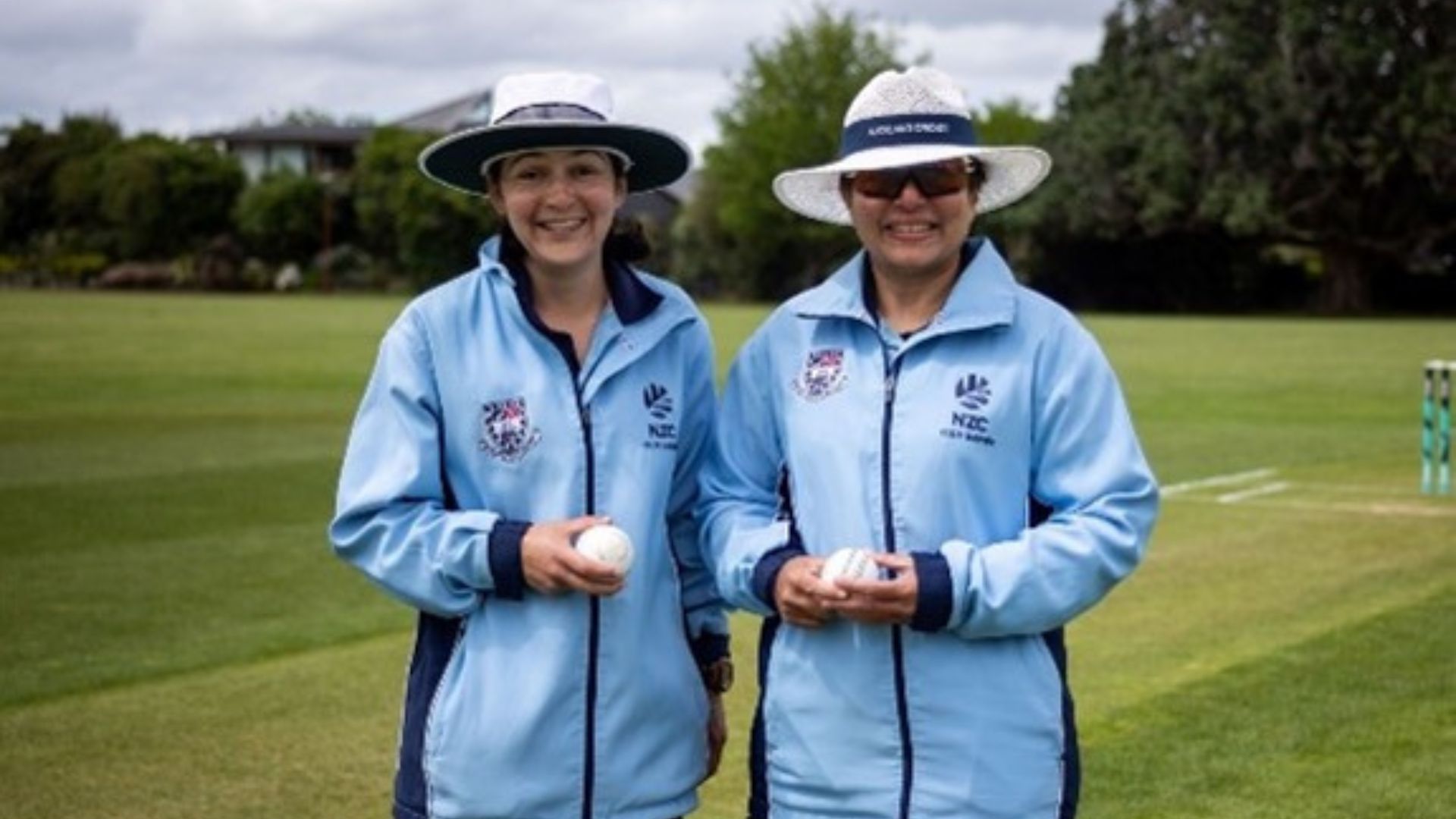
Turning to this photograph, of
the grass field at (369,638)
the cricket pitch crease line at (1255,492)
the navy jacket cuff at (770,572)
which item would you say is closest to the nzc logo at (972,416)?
the navy jacket cuff at (770,572)

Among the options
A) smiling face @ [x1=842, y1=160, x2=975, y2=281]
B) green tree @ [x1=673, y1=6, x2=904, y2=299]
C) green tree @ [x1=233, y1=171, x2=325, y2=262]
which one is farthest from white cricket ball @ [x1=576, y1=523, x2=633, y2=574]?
Result: green tree @ [x1=233, y1=171, x2=325, y2=262]

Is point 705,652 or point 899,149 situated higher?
point 899,149

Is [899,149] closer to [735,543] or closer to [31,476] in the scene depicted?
[735,543]

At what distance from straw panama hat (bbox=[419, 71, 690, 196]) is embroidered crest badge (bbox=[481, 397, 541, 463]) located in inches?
19.2

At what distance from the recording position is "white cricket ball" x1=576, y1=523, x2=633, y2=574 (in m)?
3.60

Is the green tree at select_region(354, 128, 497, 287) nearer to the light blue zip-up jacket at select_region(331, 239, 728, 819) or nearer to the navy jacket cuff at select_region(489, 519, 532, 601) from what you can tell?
the light blue zip-up jacket at select_region(331, 239, 728, 819)

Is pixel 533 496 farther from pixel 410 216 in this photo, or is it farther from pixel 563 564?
pixel 410 216

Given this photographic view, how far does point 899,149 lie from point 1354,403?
75.1 ft

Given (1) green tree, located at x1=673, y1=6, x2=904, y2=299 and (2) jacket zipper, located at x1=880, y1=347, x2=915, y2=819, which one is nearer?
(2) jacket zipper, located at x1=880, y1=347, x2=915, y2=819

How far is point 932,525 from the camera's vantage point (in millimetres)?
3680

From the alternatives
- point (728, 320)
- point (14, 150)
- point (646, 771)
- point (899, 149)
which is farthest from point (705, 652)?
point (14, 150)

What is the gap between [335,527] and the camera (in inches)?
151

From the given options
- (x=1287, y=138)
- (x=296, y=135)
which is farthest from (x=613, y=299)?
(x=296, y=135)

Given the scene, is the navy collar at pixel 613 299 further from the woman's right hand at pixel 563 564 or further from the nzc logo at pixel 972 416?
the nzc logo at pixel 972 416
